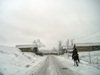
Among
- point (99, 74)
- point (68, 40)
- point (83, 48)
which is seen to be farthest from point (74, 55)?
point (68, 40)

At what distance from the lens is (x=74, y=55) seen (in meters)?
15.8

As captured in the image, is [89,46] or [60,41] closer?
[89,46]

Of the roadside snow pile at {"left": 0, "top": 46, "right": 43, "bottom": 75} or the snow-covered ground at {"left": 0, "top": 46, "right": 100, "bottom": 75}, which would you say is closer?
the snow-covered ground at {"left": 0, "top": 46, "right": 100, "bottom": 75}

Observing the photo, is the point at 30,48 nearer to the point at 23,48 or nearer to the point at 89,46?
the point at 23,48

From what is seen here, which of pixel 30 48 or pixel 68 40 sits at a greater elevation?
pixel 68 40

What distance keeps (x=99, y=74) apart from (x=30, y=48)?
58075 millimetres

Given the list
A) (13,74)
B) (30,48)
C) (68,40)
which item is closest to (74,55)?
(13,74)

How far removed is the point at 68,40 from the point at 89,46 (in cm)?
4070

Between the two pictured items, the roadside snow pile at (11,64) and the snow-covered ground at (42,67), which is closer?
the snow-covered ground at (42,67)

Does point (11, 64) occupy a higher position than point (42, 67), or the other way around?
point (11, 64)

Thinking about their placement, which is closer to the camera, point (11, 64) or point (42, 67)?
point (11, 64)

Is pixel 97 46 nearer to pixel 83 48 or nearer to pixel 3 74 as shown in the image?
pixel 83 48

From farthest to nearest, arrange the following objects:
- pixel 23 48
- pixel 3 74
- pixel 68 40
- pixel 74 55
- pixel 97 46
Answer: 1. pixel 68 40
2. pixel 23 48
3. pixel 97 46
4. pixel 74 55
5. pixel 3 74

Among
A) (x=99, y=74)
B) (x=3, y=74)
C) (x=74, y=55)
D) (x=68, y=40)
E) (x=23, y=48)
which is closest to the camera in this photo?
(x=99, y=74)
